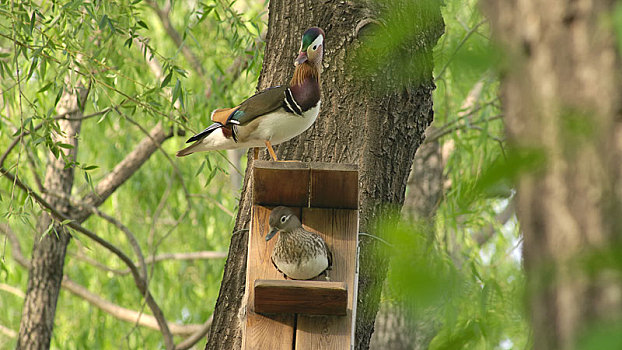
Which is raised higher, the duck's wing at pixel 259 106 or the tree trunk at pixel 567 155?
the duck's wing at pixel 259 106

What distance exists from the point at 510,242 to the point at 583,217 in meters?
7.32

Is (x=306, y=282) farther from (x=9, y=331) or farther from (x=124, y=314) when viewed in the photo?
(x=9, y=331)

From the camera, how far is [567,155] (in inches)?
40.7

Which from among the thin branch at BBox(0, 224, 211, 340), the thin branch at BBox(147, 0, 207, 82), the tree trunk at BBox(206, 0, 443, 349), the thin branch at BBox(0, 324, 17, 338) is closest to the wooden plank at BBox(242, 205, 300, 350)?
the tree trunk at BBox(206, 0, 443, 349)

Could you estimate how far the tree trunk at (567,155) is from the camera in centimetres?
99

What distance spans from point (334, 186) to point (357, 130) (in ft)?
1.79

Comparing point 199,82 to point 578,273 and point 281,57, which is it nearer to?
point 281,57

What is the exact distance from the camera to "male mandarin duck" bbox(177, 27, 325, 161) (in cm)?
292

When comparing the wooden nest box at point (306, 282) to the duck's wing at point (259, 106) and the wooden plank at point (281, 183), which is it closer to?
the wooden plank at point (281, 183)

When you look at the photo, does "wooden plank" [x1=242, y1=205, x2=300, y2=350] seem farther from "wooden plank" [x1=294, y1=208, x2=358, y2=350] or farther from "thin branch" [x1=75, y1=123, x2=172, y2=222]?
"thin branch" [x1=75, y1=123, x2=172, y2=222]

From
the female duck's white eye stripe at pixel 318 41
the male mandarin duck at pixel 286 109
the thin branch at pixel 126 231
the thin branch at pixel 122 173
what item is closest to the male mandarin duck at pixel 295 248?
the male mandarin duck at pixel 286 109

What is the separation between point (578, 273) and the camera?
3.27 ft

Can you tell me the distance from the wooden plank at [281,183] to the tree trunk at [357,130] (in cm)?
37

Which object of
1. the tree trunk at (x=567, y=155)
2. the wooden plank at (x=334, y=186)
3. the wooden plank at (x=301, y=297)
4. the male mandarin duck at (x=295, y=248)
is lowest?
the tree trunk at (x=567, y=155)
